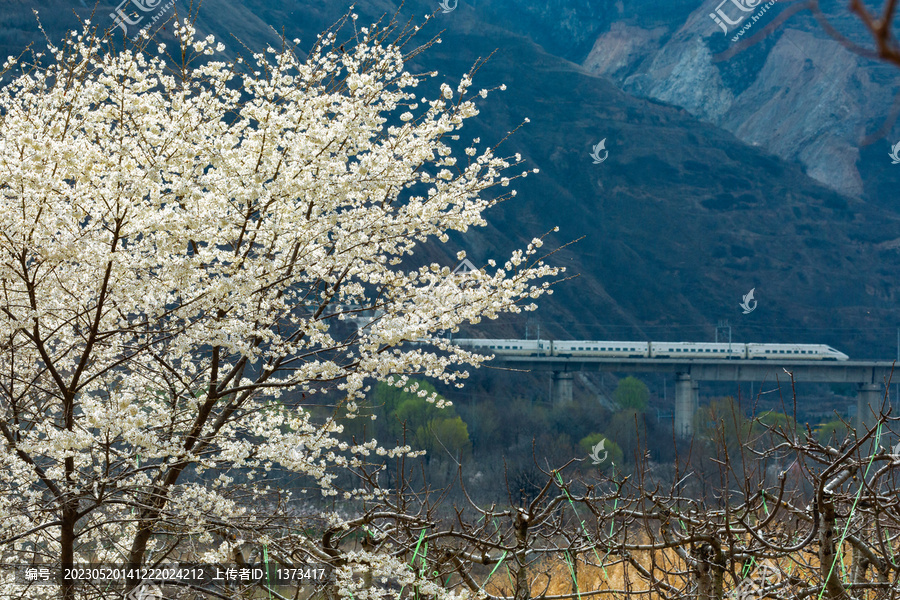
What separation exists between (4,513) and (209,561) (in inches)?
53.8

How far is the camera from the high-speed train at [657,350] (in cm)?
6225

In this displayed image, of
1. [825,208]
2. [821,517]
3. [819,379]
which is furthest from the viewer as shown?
[825,208]

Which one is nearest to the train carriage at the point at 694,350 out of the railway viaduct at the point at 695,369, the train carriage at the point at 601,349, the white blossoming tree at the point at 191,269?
the railway viaduct at the point at 695,369

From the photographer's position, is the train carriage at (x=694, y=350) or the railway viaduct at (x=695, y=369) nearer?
the railway viaduct at (x=695, y=369)

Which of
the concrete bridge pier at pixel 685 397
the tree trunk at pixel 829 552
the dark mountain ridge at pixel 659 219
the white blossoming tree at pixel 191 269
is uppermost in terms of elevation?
the dark mountain ridge at pixel 659 219

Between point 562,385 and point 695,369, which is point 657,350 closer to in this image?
point 695,369

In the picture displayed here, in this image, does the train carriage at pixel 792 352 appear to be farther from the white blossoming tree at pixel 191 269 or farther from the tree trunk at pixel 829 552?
the tree trunk at pixel 829 552

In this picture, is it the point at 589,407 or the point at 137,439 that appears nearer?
the point at 137,439

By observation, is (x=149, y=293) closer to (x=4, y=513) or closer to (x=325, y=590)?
(x=4, y=513)

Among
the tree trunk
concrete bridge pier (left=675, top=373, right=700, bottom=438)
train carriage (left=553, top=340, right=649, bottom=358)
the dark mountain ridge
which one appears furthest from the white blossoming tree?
the dark mountain ridge

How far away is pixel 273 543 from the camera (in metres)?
4.57

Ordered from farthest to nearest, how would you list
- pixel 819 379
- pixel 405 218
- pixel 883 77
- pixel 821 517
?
1. pixel 883 77
2. pixel 819 379
3. pixel 405 218
4. pixel 821 517

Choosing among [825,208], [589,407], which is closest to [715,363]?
[589,407]

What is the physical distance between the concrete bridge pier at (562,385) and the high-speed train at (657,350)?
5.95 ft
